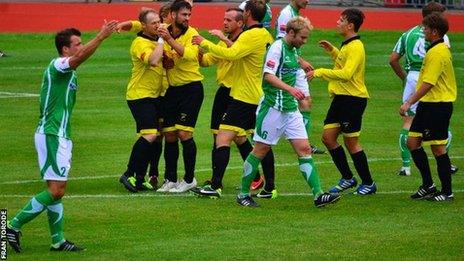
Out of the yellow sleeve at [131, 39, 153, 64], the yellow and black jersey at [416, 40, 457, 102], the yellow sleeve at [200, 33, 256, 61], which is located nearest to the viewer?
the yellow sleeve at [200, 33, 256, 61]

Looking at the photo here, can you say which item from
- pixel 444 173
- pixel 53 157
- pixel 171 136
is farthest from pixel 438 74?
pixel 53 157

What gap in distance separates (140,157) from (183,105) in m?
0.89

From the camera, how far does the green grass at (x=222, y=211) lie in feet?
47.1

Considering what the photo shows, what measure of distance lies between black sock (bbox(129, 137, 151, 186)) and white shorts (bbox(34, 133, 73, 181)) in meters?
3.86

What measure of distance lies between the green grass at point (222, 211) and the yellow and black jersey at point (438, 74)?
1.35m

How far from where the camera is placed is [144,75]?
18328 millimetres

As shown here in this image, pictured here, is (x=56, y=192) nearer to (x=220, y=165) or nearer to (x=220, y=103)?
(x=220, y=165)

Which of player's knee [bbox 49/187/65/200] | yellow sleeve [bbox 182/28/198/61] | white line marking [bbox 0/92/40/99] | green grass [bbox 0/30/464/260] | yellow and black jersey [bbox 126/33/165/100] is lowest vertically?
white line marking [bbox 0/92/40/99]

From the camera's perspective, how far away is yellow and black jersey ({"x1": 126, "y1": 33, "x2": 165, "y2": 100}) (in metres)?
18.2

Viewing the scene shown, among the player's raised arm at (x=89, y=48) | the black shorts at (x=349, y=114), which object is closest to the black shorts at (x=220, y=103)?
the black shorts at (x=349, y=114)

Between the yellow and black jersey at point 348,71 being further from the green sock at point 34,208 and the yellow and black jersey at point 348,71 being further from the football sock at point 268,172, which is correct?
the green sock at point 34,208

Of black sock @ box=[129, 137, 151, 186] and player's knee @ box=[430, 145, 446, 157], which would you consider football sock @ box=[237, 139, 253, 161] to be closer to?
black sock @ box=[129, 137, 151, 186]

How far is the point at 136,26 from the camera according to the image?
18578 mm

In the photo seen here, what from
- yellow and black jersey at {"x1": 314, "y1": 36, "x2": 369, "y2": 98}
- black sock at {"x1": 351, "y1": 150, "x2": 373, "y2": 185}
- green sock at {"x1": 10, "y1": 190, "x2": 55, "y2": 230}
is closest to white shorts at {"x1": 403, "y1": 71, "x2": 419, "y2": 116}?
yellow and black jersey at {"x1": 314, "y1": 36, "x2": 369, "y2": 98}
